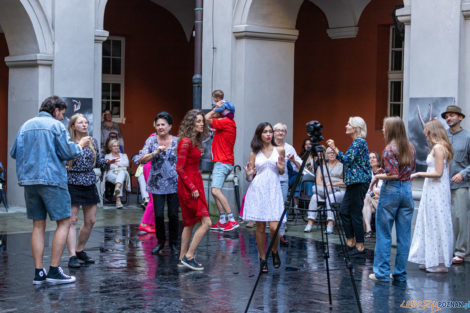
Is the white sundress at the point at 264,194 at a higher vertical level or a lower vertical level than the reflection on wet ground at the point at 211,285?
higher

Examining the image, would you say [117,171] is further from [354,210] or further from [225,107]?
[354,210]

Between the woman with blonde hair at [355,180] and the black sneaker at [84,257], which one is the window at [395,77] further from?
the black sneaker at [84,257]

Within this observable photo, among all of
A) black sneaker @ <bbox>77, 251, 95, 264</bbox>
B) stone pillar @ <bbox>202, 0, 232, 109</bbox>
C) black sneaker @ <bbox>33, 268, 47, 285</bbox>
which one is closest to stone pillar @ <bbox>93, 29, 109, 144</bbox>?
stone pillar @ <bbox>202, 0, 232, 109</bbox>

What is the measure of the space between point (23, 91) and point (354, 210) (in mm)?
7206

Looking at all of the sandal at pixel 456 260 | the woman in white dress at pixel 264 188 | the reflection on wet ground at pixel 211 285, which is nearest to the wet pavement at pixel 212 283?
the reflection on wet ground at pixel 211 285

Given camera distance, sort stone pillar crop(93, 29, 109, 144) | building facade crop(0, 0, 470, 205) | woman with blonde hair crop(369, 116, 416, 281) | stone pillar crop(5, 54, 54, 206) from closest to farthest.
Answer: woman with blonde hair crop(369, 116, 416, 281) < building facade crop(0, 0, 470, 205) < stone pillar crop(5, 54, 54, 206) < stone pillar crop(93, 29, 109, 144)

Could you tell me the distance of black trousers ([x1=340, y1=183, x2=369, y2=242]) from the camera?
9.72m

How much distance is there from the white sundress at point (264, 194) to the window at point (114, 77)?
10.3m

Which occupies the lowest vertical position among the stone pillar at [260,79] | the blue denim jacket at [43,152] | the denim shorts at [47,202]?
the denim shorts at [47,202]

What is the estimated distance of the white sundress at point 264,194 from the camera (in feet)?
29.0

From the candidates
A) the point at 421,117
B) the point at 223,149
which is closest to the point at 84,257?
the point at 223,149

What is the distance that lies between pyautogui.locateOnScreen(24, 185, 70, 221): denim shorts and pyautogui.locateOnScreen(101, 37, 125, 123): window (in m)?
10.9

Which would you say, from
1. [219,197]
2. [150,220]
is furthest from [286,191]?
[150,220]

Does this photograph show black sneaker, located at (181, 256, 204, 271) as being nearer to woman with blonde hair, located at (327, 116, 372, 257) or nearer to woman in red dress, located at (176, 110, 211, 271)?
woman in red dress, located at (176, 110, 211, 271)
